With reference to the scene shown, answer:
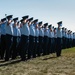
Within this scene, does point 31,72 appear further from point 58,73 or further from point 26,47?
point 26,47

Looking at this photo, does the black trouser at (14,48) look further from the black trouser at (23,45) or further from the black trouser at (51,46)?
the black trouser at (51,46)

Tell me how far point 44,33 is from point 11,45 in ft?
21.9

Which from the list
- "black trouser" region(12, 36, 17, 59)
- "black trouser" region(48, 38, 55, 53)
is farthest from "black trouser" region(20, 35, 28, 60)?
"black trouser" region(48, 38, 55, 53)

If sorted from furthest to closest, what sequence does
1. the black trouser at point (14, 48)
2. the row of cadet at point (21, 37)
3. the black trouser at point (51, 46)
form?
1. the black trouser at point (51, 46)
2. the black trouser at point (14, 48)
3. the row of cadet at point (21, 37)

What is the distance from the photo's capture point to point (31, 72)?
13742 mm

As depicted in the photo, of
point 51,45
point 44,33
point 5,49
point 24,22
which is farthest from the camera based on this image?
point 51,45

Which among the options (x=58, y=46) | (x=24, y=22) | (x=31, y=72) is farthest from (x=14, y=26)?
(x=31, y=72)

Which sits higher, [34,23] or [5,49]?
[34,23]

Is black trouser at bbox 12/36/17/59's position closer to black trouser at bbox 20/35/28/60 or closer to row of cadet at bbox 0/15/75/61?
row of cadet at bbox 0/15/75/61

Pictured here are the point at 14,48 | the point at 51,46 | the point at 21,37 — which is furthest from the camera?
the point at 51,46

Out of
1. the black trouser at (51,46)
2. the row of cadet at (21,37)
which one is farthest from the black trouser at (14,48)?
the black trouser at (51,46)

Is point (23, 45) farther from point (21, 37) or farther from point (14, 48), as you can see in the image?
point (14, 48)

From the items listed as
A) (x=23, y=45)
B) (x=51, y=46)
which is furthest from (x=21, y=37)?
(x=51, y=46)

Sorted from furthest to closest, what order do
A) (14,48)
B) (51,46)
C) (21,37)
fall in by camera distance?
(51,46)
(14,48)
(21,37)
